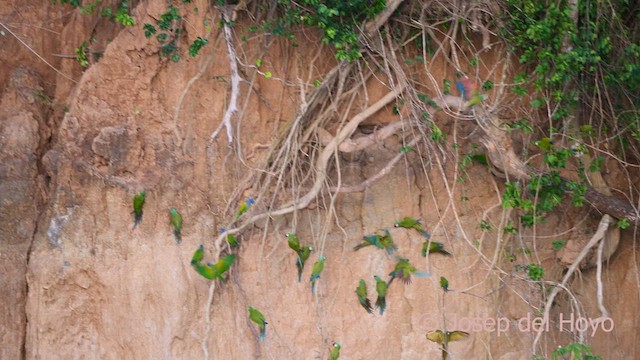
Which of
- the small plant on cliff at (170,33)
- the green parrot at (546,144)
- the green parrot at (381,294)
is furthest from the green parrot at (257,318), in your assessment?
the green parrot at (546,144)

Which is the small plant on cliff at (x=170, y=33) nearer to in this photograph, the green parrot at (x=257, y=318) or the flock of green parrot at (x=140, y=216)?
the flock of green parrot at (x=140, y=216)

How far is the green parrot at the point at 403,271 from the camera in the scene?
5000mm

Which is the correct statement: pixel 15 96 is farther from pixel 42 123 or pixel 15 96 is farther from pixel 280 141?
pixel 280 141

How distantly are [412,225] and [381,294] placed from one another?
0.47 metres

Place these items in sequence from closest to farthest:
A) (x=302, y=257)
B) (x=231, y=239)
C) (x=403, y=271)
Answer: (x=231, y=239) → (x=302, y=257) → (x=403, y=271)

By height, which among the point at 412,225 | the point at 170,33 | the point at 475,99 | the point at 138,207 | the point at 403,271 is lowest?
the point at 403,271

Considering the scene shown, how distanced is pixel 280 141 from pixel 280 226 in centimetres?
52

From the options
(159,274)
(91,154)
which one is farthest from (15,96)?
(159,274)

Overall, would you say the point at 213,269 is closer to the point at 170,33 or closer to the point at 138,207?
the point at 138,207

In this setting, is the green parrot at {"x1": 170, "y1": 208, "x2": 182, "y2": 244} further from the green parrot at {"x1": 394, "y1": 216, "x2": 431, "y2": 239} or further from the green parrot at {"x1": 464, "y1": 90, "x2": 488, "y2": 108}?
the green parrot at {"x1": 464, "y1": 90, "x2": 488, "y2": 108}

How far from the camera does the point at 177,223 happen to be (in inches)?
190

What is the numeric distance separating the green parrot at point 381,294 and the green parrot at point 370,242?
0.67 feet

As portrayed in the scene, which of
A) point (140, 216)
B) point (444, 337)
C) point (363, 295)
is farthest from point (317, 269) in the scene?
point (140, 216)

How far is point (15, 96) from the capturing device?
5.02 metres
